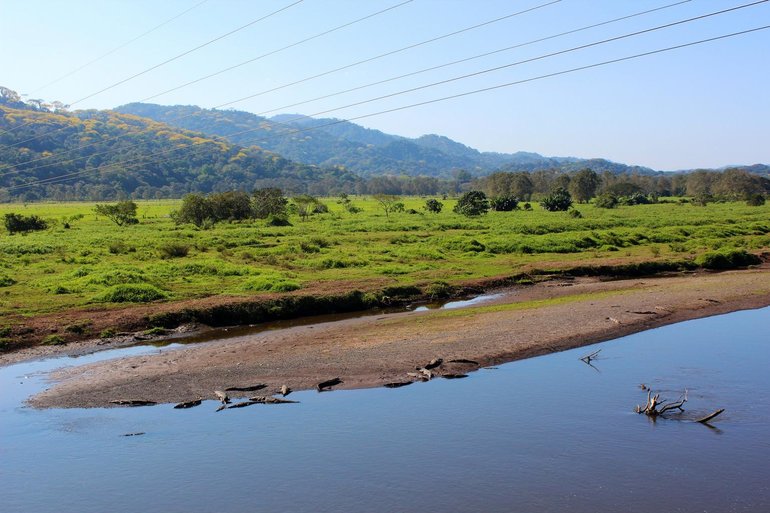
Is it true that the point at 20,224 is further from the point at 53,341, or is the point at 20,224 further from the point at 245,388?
the point at 245,388

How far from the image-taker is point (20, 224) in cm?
7538

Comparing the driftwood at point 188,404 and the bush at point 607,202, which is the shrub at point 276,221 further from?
the bush at point 607,202

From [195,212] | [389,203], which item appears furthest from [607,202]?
[195,212]

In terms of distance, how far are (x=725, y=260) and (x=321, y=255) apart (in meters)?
29.3

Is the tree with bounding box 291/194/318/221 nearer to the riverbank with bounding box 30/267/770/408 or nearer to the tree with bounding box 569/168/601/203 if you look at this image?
the tree with bounding box 569/168/601/203

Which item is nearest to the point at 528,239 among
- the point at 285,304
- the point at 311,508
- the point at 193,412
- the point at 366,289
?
the point at 366,289

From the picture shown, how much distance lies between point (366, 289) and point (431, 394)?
17.0 meters

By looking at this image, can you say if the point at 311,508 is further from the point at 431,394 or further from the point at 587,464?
the point at 431,394

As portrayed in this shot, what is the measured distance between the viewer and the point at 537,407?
2058 centimetres

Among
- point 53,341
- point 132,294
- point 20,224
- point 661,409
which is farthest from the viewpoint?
point 20,224

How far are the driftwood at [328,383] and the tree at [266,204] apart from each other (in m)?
63.5

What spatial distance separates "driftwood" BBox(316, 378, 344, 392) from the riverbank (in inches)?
10.3

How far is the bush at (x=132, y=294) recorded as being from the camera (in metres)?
35.7

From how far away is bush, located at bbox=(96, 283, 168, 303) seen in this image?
35.7 m
